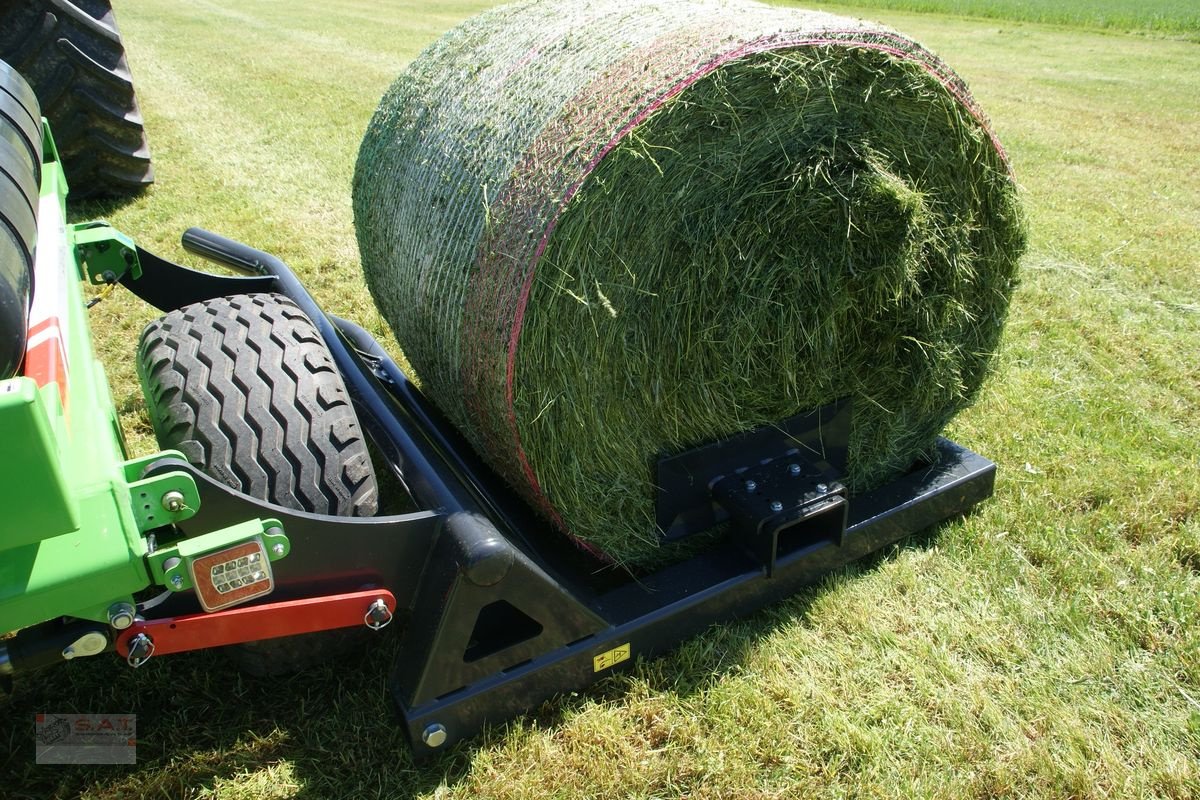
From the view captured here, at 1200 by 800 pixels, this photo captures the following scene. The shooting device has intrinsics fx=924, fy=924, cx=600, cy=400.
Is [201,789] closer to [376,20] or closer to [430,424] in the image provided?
[430,424]

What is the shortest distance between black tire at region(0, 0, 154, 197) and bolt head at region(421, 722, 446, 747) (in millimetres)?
5093

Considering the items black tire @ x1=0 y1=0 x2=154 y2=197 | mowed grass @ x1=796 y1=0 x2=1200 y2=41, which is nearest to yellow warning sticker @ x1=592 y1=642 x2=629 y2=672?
black tire @ x1=0 y1=0 x2=154 y2=197

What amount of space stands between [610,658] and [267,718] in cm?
91

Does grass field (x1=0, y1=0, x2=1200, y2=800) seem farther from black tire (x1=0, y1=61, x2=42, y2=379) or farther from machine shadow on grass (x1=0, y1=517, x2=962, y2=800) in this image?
black tire (x1=0, y1=61, x2=42, y2=379)

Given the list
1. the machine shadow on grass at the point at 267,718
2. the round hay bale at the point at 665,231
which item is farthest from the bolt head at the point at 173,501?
the round hay bale at the point at 665,231

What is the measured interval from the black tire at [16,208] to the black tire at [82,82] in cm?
334

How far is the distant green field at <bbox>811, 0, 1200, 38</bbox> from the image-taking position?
2097 cm

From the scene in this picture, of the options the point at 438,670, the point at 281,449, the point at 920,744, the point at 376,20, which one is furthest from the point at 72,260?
the point at 376,20

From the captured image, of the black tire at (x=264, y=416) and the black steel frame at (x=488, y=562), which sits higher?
the black tire at (x=264, y=416)

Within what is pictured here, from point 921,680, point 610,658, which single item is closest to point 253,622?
point 610,658

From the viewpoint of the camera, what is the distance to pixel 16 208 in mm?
1902

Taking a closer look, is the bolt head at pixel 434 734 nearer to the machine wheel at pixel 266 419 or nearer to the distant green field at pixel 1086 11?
the machine wheel at pixel 266 419

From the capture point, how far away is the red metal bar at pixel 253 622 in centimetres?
190

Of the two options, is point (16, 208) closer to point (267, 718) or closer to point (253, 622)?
point (253, 622)
